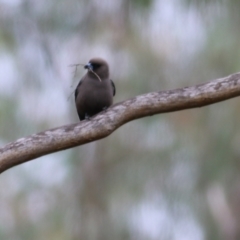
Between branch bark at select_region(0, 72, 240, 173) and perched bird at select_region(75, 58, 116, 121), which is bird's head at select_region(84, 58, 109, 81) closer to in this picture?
perched bird at select_region(75, 58, 116, 121)

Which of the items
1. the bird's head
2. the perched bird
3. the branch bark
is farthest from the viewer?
the bird's head

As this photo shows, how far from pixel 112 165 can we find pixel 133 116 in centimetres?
237

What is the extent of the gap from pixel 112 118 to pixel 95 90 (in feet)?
3.48

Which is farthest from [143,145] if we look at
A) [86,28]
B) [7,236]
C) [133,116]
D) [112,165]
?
[133,116]

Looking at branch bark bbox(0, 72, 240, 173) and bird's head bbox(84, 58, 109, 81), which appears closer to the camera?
branch bark bbox(0, 72, 240, 173)

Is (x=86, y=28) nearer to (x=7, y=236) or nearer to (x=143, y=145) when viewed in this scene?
(x=143, y=145)

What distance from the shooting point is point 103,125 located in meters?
4.26

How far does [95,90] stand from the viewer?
5.31 metres

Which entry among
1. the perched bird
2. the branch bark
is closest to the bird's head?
the perched bird

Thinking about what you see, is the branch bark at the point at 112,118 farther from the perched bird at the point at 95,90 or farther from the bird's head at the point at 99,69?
the bird's head at the point at 99,69

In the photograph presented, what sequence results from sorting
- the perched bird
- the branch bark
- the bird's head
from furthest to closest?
the bird's head
the perched bird
the branch bark

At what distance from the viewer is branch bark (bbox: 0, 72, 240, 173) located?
417cm

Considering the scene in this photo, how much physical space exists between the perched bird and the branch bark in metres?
0.98

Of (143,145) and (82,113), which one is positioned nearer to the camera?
(82,113)
